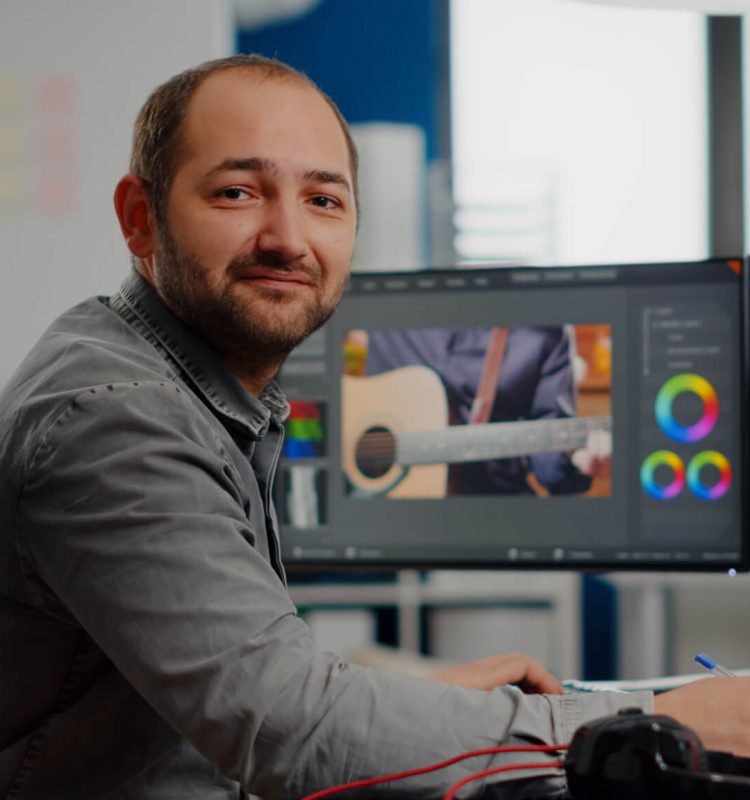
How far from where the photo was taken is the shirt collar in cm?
111

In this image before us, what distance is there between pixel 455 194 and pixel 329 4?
2.61 ft

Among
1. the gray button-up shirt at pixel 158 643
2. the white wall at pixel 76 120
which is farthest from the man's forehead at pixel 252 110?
the white wall at pixel 76 120

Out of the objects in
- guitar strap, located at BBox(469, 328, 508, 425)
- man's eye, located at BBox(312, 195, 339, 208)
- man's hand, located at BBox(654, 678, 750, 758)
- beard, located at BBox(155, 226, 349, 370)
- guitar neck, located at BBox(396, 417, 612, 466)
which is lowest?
man's hand, located at BBox(654, 678, 750, 758)

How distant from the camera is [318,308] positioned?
1.19 m

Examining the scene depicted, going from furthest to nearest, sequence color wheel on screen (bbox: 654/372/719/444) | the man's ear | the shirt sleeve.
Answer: color wheel on screen (bbox: 654/372/719/444) < the man's ear < the shirt sleeve

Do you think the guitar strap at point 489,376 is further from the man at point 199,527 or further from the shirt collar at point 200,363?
the shirt collar at point 200,363

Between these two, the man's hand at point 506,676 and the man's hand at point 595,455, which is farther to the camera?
the man's hand at point 595,455

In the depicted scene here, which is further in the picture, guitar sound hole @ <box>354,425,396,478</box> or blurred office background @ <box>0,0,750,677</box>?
blurred office background @ <box>0,0,750,677</box>

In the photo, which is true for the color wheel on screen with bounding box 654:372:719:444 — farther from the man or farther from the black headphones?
the black headphones

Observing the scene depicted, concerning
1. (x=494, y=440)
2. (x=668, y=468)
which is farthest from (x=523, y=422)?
(x=668, y=468)

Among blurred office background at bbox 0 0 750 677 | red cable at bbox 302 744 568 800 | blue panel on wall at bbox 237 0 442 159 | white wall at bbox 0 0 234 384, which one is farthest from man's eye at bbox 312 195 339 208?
blue panel on wall at bbox 237 0 442 159

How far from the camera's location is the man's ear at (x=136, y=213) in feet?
3.93

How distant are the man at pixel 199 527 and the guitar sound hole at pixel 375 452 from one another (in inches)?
10.7

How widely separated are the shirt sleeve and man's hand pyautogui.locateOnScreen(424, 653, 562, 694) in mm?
297
